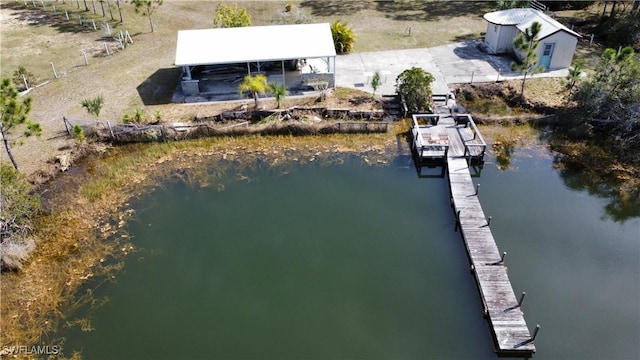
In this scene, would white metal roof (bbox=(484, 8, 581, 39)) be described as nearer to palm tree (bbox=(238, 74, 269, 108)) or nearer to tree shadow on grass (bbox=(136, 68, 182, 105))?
palm tree (bbox=(238, 74, 269, 108))

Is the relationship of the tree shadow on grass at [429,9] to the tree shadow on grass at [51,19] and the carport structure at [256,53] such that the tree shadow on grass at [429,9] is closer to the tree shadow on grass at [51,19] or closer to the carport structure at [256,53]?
the carport structure at [256,53]


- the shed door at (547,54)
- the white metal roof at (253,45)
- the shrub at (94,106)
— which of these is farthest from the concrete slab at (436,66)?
the shrub at (94,106)

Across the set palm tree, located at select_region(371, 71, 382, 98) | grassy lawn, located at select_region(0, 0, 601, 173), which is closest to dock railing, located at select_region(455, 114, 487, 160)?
palm tree, located at select_region(371, 71, 382, 98)

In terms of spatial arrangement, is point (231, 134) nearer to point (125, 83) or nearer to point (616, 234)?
point (125, 83)

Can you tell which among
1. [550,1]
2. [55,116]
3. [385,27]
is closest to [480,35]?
[385,27]

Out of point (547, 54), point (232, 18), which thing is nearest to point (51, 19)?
point (232, 18)

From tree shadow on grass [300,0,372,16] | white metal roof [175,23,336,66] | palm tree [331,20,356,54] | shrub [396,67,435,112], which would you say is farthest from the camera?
tree shadow on grass [300,0,372,16]

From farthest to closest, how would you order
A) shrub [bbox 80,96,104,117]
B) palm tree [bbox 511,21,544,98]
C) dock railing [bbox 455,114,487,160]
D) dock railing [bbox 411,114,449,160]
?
palm tree [bbox 511,21,544,98]
shrub [bbox 80,96,104,117]
dock railing [bbox 411,114,449,160]
dock railing [bbox 455,114,487,160]

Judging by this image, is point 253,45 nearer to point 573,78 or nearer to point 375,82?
point 375,82
